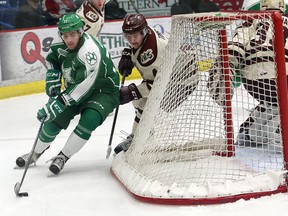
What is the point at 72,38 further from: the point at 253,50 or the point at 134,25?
the point at 253,50

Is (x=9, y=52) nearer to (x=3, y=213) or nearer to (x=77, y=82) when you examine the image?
(x=77, y=82)

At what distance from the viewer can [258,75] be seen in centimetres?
304

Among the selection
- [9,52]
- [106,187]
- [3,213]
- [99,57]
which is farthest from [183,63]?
[9,52]

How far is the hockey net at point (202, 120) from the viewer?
272 cm

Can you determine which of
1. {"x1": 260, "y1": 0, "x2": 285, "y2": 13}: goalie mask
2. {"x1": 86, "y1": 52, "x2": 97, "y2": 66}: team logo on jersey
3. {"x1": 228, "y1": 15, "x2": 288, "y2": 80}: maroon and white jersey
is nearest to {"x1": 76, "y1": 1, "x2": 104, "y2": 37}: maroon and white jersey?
{"x1": 86, "y1": 52, "x2": 97, "y2": 66}: team logo on jersey

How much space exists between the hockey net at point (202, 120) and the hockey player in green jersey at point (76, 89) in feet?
0.84

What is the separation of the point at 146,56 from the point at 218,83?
49 centimetres

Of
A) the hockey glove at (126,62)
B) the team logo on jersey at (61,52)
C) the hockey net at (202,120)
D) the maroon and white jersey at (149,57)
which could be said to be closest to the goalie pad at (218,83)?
the hockey net at (202,120)

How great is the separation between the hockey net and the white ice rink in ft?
0.29

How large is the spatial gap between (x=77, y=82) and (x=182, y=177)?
28.4 inches

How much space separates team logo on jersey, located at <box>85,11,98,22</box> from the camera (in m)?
4.67

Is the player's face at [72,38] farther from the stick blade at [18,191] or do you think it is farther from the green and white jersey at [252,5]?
the green and white jersey at [252,5]

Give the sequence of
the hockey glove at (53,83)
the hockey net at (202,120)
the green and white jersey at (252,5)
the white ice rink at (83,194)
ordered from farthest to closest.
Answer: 1. the green and white jersey at (252,5)
2. the hockey glove at (53,83)
3. the hockey net at (202,120)
4. the white ice rink at (83,194)

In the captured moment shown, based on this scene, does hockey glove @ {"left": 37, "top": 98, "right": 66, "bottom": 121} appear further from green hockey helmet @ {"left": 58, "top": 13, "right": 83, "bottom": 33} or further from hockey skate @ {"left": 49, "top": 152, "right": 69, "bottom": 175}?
green hockey helmet @ {"left": 58, "top": 13, "right": 83, "bottom": 33}
